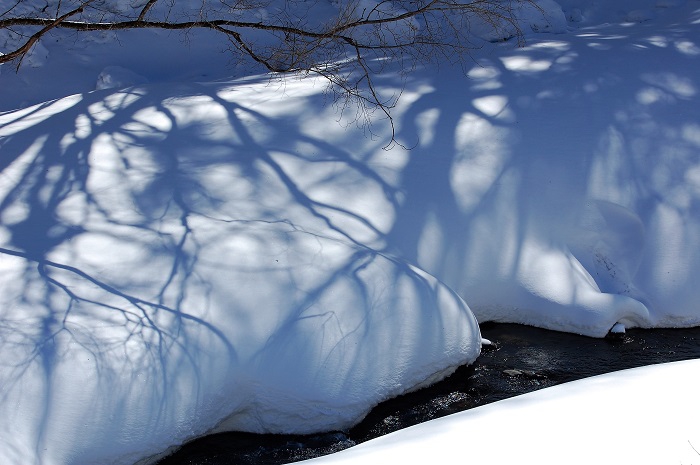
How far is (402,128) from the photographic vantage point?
546cm

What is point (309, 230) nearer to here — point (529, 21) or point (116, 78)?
point (116, 78)

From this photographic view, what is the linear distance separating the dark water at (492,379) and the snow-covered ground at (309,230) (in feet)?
0.28

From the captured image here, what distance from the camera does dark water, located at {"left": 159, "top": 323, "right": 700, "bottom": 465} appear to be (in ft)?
12.1

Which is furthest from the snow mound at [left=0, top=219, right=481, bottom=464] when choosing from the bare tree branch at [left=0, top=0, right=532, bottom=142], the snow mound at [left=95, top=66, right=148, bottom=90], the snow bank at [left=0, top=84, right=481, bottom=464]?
the snow mound at [left=95, top=66, right=148, bottom=90]

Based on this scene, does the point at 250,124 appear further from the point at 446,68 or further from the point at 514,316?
the point at 514,316

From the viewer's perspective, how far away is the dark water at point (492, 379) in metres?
3.70

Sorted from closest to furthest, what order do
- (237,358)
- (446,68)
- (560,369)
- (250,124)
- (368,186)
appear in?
(237,358), (560,369), (368,186), (250,124), (446,68)

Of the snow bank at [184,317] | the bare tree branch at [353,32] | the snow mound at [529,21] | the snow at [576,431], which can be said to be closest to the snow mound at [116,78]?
the bare tree branch at [353,32]

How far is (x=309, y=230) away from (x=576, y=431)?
2.30 meters

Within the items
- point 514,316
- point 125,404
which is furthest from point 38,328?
point 514,316

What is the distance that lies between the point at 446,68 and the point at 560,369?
2.93m

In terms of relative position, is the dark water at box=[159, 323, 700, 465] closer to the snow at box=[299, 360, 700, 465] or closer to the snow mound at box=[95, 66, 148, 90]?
the snow at box=[299, 360, 700, 465]

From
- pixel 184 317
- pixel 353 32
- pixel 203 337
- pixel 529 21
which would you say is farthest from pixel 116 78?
pixel 529 21

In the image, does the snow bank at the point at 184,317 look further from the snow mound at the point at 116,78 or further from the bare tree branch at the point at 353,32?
the snow mound at the point at 116,78
